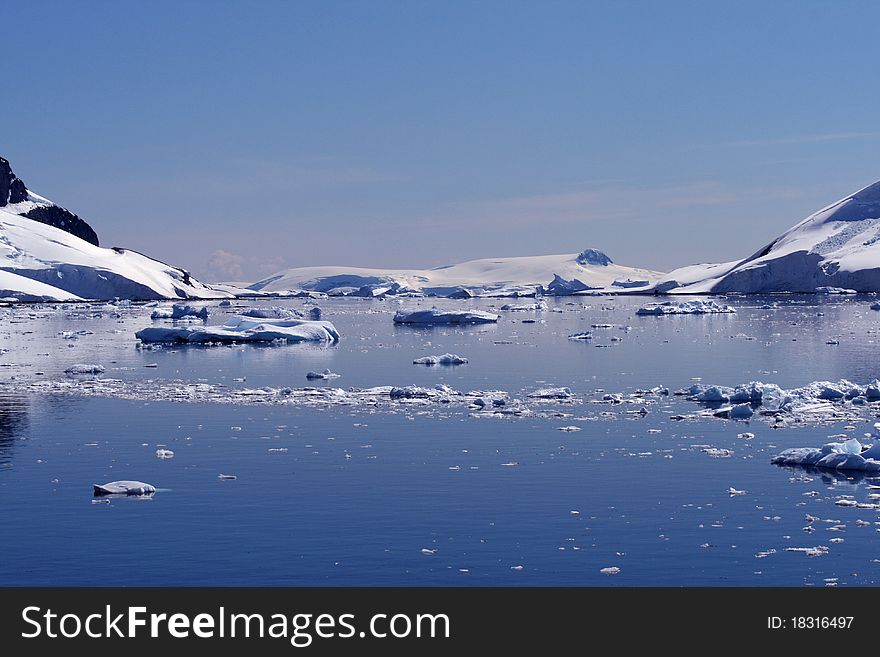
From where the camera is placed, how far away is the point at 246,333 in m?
44.1

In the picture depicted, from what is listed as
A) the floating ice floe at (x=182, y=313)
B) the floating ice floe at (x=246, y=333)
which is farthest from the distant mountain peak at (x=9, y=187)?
the floating ice floe at (x=246, y=333)

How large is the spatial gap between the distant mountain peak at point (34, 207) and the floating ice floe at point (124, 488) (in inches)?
5090

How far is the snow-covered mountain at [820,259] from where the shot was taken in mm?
114062

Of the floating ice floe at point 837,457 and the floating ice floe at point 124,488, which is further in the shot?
the floating ice floe at point 837,457

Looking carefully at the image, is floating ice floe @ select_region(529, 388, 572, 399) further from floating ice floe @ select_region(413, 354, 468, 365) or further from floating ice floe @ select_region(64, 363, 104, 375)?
floating ice floe @ select_region(64, 363, 104, 375)

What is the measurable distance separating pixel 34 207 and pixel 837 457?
139 metres

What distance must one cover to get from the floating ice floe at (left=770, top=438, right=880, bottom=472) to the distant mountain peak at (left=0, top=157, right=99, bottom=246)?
13159cm

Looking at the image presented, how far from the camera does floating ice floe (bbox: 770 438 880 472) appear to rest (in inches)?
614

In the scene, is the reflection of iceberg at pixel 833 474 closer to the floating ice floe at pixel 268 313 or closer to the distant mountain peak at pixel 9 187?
the floating ice floe at pixel 268 313

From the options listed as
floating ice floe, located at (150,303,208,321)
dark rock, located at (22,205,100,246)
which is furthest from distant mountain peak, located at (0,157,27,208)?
floating ice floe, located at (150,303,208,321)

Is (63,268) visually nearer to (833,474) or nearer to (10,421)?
(10,421)
